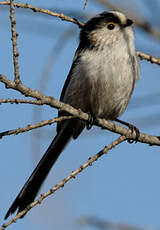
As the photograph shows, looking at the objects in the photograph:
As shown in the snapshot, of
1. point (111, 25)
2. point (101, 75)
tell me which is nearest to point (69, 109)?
point (101, 75)

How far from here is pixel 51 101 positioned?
234 centimetres

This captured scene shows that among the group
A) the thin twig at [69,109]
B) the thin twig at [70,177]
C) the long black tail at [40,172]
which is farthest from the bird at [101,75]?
the thin twig at [70,177]

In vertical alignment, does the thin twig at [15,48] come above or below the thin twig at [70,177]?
above

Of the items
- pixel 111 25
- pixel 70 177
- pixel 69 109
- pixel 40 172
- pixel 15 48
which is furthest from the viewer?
pixel 111 25

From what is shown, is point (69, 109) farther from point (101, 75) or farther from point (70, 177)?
point (101, 75)

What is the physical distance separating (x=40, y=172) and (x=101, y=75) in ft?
3.36

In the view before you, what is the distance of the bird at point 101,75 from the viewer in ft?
11.8

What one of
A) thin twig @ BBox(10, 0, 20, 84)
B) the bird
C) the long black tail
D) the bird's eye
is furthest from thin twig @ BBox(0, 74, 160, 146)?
the bird's eye

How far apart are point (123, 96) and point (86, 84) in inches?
14.5

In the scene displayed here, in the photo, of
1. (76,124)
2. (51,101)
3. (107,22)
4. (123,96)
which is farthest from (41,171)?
(107,22)

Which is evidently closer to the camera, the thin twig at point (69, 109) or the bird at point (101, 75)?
the thin twig at point (69, 109)

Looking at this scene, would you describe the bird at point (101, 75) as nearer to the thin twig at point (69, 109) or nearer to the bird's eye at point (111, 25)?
the bird's eye at point (111, 25)

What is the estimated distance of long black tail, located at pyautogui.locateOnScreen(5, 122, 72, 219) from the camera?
3.05m

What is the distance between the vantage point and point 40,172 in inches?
138
